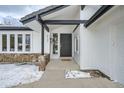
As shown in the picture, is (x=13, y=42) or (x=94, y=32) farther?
(x=13, y=42)

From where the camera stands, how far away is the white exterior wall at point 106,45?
23.2 ft

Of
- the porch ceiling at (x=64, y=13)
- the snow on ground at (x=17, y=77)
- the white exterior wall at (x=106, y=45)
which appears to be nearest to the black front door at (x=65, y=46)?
the porch ceiling at (x=64, y=13)

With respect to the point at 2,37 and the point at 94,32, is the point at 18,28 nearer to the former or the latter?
the point at 2,37

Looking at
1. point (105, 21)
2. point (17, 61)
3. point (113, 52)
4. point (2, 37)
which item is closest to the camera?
point (113, 52)

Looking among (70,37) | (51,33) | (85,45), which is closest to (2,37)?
(51,33)

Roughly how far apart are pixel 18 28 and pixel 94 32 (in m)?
7.65

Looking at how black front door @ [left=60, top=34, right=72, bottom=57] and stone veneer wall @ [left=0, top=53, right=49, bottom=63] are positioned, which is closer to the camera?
stone veneer wall @ [left=0, top=53, right=49, bottom=63]

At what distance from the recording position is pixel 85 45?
1090cm

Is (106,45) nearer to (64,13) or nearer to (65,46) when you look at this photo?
(64,13)

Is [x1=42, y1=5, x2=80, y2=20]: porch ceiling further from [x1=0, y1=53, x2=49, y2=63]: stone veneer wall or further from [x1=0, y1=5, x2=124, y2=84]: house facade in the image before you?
[x1=0, y1=53, x2=49, y2=63]: stone veneer wall

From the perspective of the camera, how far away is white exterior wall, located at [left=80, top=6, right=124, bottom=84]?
7.08 m

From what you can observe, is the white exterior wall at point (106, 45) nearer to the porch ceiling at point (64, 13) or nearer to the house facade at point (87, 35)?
the house facade at point (87, 35)

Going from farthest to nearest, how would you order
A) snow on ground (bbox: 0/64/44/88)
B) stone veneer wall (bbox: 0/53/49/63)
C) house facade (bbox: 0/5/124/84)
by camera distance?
stone veneer wall (bbox: 0/53/49/63) < snow on ground (bbox: 0/64/44/88) < house facade (bbox: 0/5/124/84)

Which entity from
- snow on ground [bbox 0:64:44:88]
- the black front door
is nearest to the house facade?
the black front door
